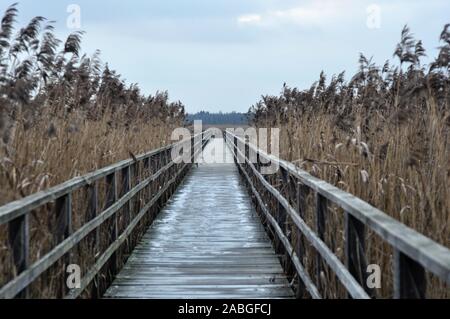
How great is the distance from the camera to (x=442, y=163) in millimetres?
4465

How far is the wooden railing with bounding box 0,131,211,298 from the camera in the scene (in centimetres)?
361

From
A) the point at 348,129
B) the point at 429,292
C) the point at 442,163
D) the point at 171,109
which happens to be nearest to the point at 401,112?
the point at 442,163

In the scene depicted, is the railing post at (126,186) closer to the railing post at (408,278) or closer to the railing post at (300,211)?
the railing post at (300,211)

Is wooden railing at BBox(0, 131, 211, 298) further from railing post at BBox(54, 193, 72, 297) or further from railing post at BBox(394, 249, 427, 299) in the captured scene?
railing post at BBox(394, 249, 427, 299)

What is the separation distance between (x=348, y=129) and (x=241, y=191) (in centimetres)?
939

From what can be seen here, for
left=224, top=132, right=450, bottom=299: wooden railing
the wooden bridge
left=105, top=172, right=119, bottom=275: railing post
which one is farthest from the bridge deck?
left=224, top=132, right=450, bottom=299: wooden railing

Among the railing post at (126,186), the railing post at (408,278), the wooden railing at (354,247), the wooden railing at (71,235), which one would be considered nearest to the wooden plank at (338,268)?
the wooden railing at (354,247)

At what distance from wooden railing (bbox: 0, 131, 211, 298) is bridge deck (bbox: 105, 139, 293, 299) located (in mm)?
278

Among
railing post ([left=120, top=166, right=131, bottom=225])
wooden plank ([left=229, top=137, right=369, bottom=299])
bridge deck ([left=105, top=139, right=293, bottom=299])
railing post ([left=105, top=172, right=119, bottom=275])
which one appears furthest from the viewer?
railing post ([left=120, top=166, right=131, bottom=225])

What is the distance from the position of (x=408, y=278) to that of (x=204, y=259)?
5.10 meters

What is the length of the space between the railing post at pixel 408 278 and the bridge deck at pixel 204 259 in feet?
10.9

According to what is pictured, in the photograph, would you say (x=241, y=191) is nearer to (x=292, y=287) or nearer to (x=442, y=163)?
(x=292, y=287)

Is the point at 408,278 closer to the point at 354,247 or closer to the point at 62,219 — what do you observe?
the point at 354,247

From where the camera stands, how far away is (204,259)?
7559 mm
